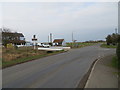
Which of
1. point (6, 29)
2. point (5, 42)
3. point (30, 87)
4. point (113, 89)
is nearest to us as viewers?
point (113, 89)

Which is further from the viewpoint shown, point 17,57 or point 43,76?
point 17,57

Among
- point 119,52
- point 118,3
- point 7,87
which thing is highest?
point 118,3

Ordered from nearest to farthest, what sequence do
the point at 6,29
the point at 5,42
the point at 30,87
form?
the point at 30,87
the point at 5,42
the point at 6,29

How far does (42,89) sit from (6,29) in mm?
44102

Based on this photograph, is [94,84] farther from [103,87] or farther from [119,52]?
[119,52]

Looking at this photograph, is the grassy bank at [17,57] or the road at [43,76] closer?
the road at [43,76]

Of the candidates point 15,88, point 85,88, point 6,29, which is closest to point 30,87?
point 15,88

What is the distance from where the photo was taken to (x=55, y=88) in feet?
20.2

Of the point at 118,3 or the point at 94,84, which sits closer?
the point at 94,84

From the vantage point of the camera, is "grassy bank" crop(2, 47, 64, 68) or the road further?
"grassy bank" crop(2, 47, 64, 68)

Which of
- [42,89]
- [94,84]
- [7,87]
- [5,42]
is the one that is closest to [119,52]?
[94,84]

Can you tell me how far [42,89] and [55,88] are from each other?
51cm

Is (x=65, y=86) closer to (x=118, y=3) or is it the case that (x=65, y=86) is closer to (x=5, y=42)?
(x=118, y=3)

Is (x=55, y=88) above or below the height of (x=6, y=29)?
below
